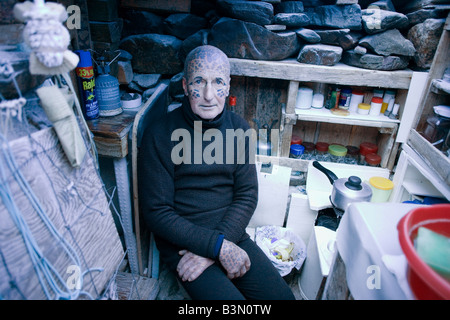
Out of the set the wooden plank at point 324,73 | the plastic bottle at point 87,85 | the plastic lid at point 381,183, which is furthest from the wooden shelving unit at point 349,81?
the plastic bottle at point 87,85

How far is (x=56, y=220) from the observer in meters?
0.91

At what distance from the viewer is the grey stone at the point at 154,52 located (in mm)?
2105

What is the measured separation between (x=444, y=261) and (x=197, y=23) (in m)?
2.08

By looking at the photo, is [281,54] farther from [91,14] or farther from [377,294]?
[377,294]

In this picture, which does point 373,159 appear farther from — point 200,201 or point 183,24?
point 183,24

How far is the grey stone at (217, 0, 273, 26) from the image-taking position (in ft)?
6.24

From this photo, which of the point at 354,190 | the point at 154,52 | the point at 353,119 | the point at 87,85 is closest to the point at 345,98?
the point at 353,119

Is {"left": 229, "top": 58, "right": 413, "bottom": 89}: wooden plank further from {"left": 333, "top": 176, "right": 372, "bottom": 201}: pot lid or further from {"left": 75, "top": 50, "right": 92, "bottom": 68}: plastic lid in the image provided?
{"left": 75, "top": 50, "right": 92, "bottom": 68}: plastic lid

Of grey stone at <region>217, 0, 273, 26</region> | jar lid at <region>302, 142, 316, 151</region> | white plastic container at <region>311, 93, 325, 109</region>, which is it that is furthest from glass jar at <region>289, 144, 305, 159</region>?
grey stone at <region>217, 0, 273, 26</region>

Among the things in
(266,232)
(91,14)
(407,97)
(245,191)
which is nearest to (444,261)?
(245,191)

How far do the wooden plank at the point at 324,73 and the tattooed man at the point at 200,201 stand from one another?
538 millimetres

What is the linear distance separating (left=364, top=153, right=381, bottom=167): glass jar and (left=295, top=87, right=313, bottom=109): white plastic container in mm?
622

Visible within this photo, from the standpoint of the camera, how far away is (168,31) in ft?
7.15

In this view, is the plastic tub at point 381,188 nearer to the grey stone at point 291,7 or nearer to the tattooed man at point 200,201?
the tattooed man at point 200,201
